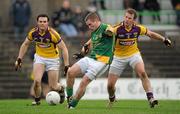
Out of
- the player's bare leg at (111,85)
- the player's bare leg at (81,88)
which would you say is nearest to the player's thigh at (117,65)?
the player's bare leg at (111,85)

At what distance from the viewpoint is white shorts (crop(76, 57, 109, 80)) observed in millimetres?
20016

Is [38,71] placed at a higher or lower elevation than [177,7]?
higher

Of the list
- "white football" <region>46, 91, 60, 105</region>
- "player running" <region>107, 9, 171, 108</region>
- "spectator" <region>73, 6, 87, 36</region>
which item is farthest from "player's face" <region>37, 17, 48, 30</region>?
"spectator" <region>73, 6, 87, 36</region>

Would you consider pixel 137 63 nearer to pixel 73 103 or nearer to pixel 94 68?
pixel 94 68

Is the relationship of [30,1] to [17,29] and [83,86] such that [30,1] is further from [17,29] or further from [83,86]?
[83,86]

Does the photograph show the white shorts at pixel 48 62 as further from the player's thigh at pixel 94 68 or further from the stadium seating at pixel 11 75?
the stadium seating at pixel 11 75

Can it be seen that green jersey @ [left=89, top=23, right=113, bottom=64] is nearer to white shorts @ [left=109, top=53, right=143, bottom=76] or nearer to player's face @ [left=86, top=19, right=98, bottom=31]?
player's face @ [left=86, top=19, right=98, bottom=31]

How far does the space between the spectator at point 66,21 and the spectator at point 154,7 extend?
3.76 m

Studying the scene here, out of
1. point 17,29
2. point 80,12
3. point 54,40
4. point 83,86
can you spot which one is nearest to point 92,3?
point 80,12

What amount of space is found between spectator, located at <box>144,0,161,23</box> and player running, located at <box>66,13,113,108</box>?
18.0 metres

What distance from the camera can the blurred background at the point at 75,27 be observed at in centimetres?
3509

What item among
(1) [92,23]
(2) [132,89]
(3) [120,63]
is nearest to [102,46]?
(1) [92,23]

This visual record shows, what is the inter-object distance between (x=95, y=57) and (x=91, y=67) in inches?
14.7

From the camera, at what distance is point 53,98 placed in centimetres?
2262
